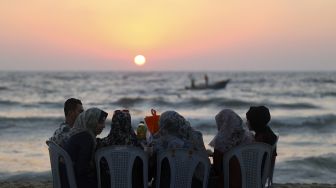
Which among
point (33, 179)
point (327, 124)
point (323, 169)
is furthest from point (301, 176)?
point (327, 124)

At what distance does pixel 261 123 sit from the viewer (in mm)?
4660

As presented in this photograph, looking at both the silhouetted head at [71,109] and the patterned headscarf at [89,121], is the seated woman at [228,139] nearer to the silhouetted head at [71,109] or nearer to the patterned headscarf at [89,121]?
the patterned headscarf at [89,121]

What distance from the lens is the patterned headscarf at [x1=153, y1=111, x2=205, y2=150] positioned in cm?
438

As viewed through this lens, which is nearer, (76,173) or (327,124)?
(76,173)

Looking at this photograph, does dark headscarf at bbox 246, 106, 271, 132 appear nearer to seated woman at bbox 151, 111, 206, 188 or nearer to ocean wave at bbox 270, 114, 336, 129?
seated woman at bbox 151, 111, 206, 188

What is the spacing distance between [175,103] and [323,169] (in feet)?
76.3

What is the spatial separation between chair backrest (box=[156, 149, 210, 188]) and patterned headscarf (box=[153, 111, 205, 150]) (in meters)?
0.10

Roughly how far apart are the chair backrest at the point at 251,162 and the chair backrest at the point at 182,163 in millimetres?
223

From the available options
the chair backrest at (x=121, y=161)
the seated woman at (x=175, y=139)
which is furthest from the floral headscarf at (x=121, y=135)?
the seated woman at (x=175, y=139)

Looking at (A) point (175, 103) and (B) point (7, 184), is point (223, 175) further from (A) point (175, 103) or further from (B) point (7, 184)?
(A) point (175, 103)

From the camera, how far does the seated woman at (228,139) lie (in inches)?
177

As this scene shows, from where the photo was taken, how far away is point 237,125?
4.57 metres

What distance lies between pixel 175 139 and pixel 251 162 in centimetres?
65

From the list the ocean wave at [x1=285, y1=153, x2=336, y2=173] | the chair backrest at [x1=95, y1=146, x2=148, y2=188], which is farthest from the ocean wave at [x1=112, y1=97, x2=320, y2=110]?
the chair backrest at [x1=95, y1=146, x2=148, y2=188]
